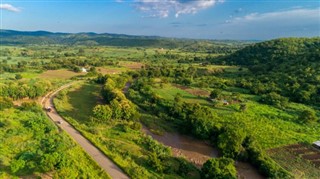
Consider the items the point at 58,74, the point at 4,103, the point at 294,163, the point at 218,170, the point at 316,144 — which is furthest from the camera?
the point at 58,74

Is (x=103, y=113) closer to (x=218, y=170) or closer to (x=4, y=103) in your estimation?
(x=4, y=103)

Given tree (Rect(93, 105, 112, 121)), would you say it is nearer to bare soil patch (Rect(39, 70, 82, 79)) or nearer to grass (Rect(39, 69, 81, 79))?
grass (Rect(39, 69, 81, 79))

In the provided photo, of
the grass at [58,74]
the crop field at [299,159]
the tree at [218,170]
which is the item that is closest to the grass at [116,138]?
the tree at [218,170]

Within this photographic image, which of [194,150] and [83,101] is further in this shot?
[83,101]

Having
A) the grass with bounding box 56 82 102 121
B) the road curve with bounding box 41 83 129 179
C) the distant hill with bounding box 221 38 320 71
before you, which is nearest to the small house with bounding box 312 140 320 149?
the road curve with bounding box 41 83 129 179

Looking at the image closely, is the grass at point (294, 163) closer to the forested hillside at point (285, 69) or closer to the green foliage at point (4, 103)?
the forested hillside at point (285, 69)

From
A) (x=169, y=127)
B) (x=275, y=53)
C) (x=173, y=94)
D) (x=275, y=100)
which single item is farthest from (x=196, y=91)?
(x=275, y=53)
